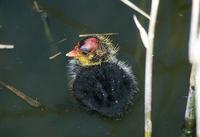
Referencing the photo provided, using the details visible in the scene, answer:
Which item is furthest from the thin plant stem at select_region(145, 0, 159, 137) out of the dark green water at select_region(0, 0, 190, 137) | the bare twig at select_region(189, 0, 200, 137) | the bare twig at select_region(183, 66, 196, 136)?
the dark green water at select_region(0, 0, 190, 137)

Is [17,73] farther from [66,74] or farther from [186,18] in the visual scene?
[186,18]

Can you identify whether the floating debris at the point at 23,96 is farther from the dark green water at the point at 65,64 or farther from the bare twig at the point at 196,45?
the bare twig at the point at 196,45

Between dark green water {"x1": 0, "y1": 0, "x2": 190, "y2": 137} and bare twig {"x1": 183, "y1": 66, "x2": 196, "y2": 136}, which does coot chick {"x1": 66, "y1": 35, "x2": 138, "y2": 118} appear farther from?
bare twig {"x1": 183, "y1": 66, "x2": 196, "y2": 136}

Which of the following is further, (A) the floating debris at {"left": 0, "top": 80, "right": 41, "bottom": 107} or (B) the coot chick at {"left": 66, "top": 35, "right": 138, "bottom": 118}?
(A) the floating debris at {"left": 0, "top": 80, "right": 41, "bottom": 107}

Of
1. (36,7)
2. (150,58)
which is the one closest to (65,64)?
(36,7)

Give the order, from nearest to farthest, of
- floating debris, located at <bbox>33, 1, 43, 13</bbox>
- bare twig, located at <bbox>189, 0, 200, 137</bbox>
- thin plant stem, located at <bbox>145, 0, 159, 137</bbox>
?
bare twig, located at <bbox>189, 0, 200, 137</bbox> → thin plant stem, located at <bbox>145, 0, 159, 137</bbox> → floating debris, located at <bbox>33, 1, 43, 13</bbox>

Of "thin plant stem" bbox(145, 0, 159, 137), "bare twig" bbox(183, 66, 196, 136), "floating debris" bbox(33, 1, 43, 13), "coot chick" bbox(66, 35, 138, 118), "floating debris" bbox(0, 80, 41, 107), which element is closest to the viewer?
"thin plant stem" bbox(145, 0, 159, 137)

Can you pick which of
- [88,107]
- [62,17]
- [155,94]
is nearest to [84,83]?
[88,107]
